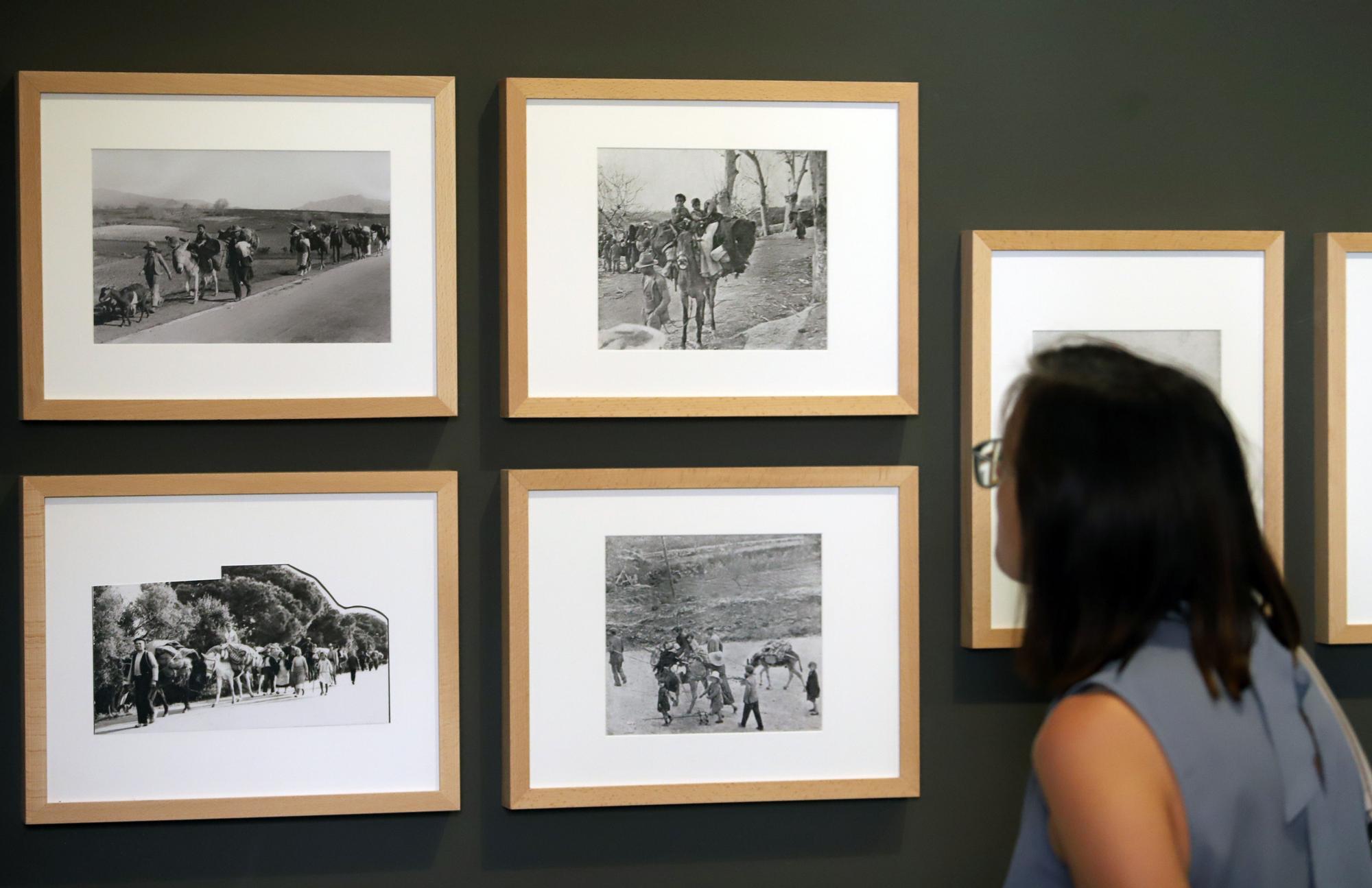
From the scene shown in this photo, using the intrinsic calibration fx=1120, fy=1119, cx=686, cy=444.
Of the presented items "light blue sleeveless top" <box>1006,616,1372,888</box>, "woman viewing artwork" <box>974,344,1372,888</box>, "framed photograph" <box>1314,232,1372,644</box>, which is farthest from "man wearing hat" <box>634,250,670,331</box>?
"framed photograph" <box>1314,232,1372,644</box>

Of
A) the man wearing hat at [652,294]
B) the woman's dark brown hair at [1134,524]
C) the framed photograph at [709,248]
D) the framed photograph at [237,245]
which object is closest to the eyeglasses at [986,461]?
the woman's dark brown hair at [1134,524]

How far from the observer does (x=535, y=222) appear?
1.55m

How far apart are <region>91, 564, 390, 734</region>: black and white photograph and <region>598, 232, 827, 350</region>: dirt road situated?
604 millimetres

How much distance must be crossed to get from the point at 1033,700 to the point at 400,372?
3.38ft

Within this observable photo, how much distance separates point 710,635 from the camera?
5.24 feet

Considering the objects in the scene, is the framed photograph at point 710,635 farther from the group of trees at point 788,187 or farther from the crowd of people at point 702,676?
the group of trees at point 788,187

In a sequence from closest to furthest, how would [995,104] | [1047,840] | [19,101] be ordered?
[1047,840] → [19,101] → [995,104]

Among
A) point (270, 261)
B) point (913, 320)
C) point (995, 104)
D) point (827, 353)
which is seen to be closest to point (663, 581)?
point (827, 353)

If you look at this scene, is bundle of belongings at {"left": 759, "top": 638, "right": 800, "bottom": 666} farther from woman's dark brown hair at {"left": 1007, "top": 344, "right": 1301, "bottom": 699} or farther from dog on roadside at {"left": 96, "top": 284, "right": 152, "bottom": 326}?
dog on roadside at {"left": 96, "top": 284, "right": 152, "bottom": 326}

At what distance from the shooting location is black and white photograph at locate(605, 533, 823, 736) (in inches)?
62.2

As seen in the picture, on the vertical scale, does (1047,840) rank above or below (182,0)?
below

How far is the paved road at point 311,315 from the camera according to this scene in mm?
1527

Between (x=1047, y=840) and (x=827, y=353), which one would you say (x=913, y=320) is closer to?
(x=827, y=353)

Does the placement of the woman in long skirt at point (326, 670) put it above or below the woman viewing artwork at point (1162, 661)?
below
